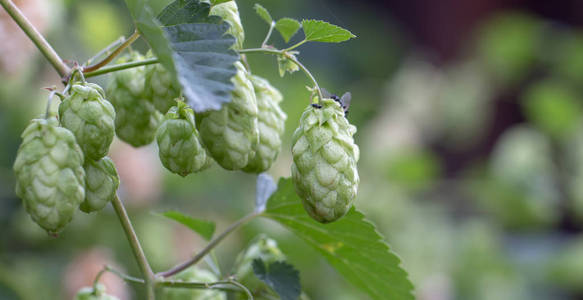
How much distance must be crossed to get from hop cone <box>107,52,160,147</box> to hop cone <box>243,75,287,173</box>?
142 millimetres

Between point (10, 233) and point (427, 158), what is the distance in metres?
1.69

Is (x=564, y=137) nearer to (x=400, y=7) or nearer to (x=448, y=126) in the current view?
(x=448, y=126)

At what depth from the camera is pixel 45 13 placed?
5.19 feet

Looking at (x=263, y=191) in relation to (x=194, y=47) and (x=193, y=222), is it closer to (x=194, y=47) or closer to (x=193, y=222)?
(x=193, y=222)

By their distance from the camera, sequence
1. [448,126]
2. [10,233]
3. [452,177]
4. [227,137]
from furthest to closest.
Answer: [452,177] < [448,126] < [10,233] < [227,137]

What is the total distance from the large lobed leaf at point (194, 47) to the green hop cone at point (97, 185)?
15cm

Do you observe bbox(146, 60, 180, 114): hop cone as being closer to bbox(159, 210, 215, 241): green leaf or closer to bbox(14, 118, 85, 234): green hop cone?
bbox(14, 118, 85, 234): green hop cone

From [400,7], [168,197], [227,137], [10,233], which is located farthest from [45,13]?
[400,7]

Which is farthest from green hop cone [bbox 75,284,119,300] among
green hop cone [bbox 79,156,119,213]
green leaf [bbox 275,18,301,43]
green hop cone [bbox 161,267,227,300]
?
green leaf [bbox 275,18,301,43]

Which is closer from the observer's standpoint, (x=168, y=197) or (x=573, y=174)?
(x=168, y=197)

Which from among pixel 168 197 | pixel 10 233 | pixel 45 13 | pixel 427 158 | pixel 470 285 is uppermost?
pixel 45 13

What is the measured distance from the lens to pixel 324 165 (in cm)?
71

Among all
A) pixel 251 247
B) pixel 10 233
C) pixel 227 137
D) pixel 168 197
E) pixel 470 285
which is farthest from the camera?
pixel 470 285

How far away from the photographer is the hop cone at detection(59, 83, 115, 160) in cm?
66
